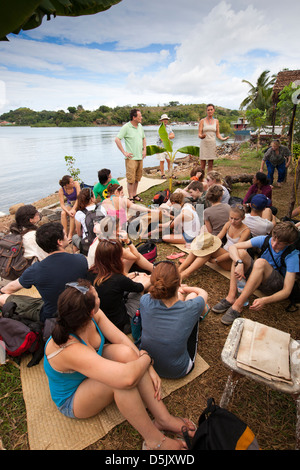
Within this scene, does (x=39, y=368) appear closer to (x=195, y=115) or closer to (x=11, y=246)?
(x=11, y=246)

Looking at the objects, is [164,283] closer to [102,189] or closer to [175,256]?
[175,256]

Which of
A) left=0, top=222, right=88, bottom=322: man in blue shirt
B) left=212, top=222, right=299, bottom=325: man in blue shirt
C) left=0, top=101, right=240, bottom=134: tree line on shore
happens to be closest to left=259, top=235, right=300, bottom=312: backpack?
left=212, top=222, right=299, bottom=325: man in blue shirt

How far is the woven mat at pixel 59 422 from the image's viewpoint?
5.74ft

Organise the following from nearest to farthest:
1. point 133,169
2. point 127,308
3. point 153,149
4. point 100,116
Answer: point 127,308 < point 133,169 < point 153,149 < point 100,116

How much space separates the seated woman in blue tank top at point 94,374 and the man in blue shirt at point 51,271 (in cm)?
55

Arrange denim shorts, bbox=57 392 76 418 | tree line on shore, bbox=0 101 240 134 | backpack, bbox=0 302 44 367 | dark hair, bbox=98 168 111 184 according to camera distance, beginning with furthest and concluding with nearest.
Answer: tree line on shore, bbox=0 101 240 134, dark hair, bbox=98 168 111 184, backpack, bbox=0 302 44 367, denim shorts, bbox=57 392 76 418

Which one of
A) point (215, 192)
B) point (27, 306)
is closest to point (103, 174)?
point (215, 192)

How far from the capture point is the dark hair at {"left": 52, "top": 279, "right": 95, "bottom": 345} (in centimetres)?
145

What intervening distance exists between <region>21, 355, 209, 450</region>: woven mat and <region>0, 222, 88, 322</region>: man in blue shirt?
66cm

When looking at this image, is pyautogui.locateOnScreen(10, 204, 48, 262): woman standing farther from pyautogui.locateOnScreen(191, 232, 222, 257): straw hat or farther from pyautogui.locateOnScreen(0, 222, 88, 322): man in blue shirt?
pyautogui.locateOnScreen(191, 232, 222, 257): straw hat

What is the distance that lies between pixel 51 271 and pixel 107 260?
20.5 inches

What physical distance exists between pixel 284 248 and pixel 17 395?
9.83 ft

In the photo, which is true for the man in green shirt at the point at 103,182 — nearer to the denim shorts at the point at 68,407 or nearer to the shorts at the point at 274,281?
the shorts at the point at 274,281

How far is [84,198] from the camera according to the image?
420 cm
